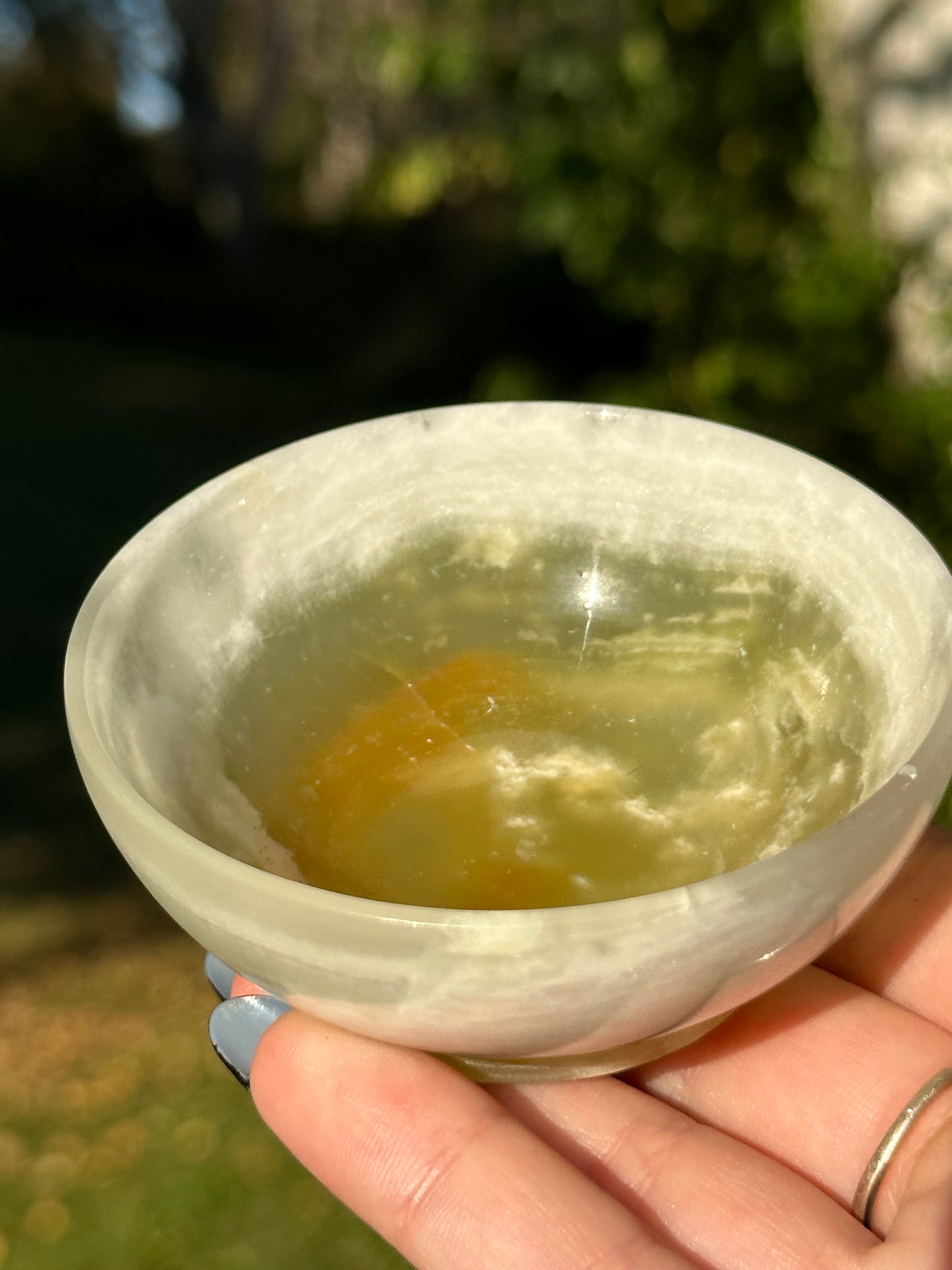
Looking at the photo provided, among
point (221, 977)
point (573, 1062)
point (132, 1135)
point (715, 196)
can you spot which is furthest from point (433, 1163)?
point (715, 196)

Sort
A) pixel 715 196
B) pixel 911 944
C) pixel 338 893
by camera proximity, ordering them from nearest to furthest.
A: pixel 338 893, pixel 911 944, pixel 715 196

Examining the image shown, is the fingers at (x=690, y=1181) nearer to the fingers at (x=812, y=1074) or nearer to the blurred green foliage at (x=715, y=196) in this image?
the fingers at (x=812, y=1074)

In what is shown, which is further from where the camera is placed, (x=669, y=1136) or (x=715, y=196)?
(x=715, y=196)

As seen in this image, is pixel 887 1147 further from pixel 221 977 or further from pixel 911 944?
pixel 221 977

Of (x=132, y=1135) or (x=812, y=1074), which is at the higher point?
(x=812, y=1074)

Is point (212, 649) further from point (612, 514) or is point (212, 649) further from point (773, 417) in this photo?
point (773, 417)

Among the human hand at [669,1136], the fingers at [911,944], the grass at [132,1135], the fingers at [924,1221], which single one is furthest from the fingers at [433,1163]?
the grass at [132,1135]

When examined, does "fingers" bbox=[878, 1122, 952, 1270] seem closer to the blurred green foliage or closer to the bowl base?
the bowl base

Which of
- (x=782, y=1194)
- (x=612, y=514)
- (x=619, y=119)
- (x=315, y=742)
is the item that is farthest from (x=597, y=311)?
(x=782, y=1194)
